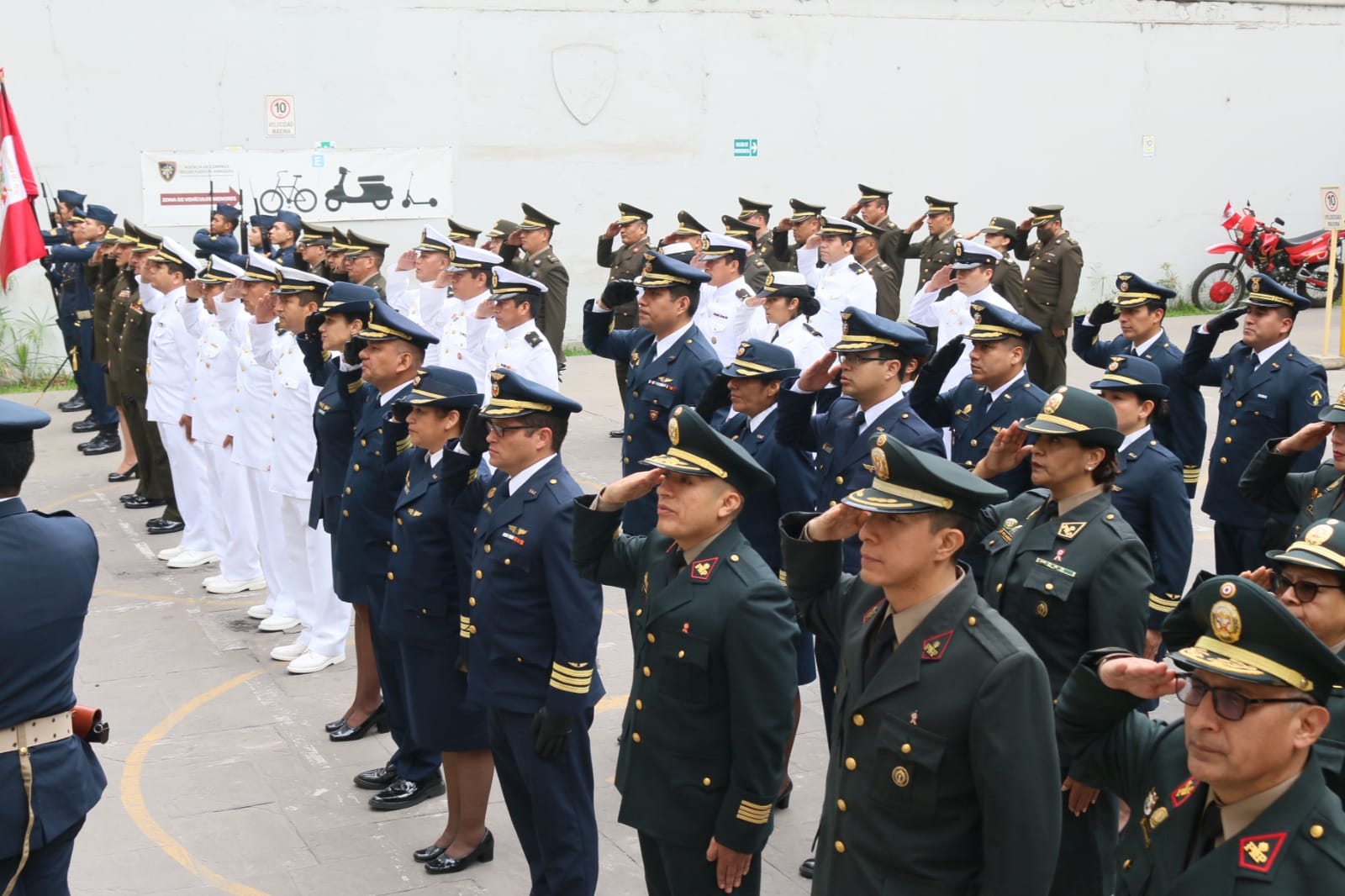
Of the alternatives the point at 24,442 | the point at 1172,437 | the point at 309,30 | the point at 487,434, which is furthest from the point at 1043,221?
the point at 24,442

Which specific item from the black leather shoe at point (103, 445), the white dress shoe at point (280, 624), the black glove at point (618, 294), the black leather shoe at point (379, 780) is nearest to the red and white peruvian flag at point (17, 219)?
the black leather shoe at point (103, 445)

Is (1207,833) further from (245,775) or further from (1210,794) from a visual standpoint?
(245,775)

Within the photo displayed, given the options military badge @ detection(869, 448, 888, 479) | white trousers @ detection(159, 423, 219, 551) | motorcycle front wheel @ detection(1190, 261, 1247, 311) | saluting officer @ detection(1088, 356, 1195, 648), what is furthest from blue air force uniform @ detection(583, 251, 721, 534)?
motorcycle front wheel @ detection(1190, 261, 1247, 311)

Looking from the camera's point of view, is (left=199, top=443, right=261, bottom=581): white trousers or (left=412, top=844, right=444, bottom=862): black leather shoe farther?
(left=199, top=443, right=261, bottom=581): white trousers

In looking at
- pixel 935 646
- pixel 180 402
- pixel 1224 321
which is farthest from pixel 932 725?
pixel 180 402

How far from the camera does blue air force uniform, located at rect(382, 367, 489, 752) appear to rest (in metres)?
5.54

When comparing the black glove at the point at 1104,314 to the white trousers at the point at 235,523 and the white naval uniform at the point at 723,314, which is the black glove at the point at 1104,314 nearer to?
the white naval uniform at the point at 723,314

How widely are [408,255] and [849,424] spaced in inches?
284

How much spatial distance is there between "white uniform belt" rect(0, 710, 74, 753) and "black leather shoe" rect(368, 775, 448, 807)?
2.29 metres

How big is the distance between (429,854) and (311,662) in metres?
2.57

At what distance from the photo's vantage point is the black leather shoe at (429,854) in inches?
224

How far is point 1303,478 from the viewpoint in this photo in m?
5.77

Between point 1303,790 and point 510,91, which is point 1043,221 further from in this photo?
point 1303,790

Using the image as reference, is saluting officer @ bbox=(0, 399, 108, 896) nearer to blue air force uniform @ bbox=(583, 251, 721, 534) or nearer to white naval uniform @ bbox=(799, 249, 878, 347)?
blue air force uniform @ bbox=(583, 251, 721, 534)
